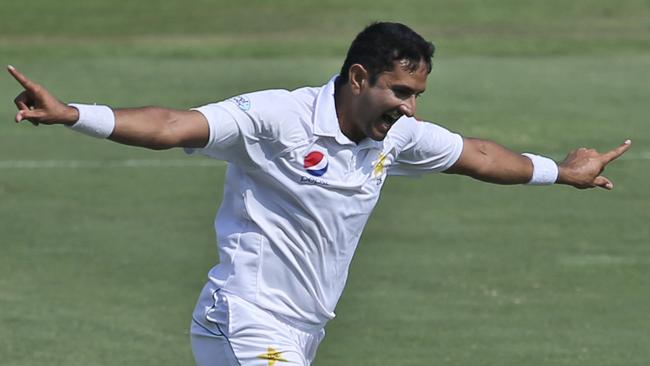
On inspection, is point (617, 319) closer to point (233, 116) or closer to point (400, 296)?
point (400, 296)

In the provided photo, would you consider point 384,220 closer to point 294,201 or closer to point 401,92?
point 294,201

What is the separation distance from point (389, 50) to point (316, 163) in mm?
575

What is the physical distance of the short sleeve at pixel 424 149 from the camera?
23.6 ft

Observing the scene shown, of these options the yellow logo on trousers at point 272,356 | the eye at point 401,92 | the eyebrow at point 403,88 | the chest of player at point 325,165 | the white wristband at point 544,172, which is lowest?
the yellow logo on trousers at point 272,356

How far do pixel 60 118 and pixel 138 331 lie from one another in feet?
16.8

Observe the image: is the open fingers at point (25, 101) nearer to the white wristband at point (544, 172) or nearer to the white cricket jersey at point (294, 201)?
Result: the white cricket jersey at point (294, 201)

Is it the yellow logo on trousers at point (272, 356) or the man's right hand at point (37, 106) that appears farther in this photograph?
the yellow logo on trousers at point (272, 356)

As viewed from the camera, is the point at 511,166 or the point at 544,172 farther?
the point at 544,172

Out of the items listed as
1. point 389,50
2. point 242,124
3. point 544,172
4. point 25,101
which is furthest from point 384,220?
point 25,101

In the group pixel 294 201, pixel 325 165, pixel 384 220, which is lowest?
pixel 384 220

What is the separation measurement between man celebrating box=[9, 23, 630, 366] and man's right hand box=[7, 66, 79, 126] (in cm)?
80

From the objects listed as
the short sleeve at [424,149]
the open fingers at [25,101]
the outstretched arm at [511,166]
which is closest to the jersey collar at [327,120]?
the short sleeve at [424,149]

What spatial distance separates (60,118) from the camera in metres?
5.84

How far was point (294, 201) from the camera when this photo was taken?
6789 mm
